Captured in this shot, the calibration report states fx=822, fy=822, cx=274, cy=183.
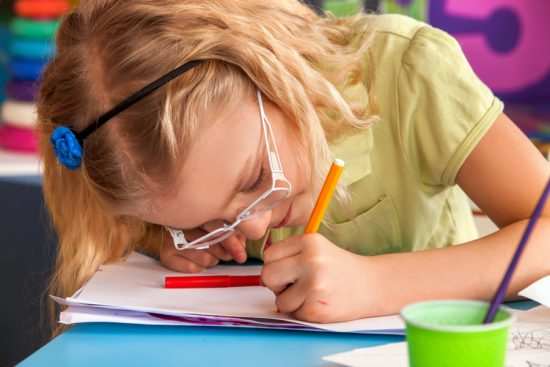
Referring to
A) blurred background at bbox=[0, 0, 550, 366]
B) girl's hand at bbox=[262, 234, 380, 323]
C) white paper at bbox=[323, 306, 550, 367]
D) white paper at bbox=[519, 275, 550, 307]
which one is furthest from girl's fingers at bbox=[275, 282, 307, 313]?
blurred background at bbox=[0, 0, 550, 366]

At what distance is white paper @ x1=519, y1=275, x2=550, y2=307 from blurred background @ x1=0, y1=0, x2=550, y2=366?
0.82 metres

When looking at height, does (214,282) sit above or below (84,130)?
below

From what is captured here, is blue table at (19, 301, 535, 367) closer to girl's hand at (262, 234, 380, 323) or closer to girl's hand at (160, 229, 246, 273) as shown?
girl's hand at (262, 234, 380, 323)

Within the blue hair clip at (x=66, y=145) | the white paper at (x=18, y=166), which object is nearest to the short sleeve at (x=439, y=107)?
the blue hair clip at (x=66, y=145)

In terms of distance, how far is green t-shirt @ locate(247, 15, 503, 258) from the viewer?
0.95m

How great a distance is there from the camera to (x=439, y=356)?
0.49 metres

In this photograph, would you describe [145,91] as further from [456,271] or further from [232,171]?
[456,271]

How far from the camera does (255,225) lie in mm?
861

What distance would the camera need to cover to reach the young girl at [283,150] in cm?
80

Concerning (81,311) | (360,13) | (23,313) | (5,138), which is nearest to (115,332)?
(81,311)

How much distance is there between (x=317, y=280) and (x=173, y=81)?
0.24 metres

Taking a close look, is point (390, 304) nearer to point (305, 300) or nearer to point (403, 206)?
point (305, 300)

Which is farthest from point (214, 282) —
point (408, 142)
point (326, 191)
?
point (408, 142)

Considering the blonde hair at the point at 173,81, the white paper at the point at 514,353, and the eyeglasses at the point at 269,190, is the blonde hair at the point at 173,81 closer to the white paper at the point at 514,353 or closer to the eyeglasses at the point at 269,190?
the eyeglasses at the point at 269,190
